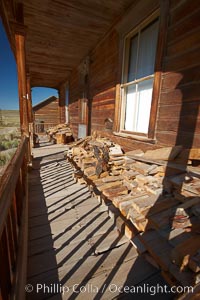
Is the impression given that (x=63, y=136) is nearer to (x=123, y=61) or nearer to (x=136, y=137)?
(x=123, y=61)

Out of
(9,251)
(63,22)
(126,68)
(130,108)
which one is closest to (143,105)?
(130,108)

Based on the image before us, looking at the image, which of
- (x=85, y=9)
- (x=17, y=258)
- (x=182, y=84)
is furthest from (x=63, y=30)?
(x=17, y=258)

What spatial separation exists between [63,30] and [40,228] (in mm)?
4575

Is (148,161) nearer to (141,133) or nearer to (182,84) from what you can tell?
(141,133)

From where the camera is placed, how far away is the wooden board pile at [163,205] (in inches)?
45.6

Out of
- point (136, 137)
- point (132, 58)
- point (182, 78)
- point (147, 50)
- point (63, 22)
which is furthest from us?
point (63, 22)

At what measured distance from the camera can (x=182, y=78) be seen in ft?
7.04

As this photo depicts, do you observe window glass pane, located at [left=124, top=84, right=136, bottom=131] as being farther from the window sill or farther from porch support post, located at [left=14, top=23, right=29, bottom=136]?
porch support post, located at [left=14, top=23, right=29, bottom=136]

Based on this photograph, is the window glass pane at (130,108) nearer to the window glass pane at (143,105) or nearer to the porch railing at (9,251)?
the window glass pane at (143,105)

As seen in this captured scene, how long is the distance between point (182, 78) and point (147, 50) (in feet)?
3.81

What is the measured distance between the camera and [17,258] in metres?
1.29

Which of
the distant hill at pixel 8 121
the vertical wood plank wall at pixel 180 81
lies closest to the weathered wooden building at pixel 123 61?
the vertical wood plank wall at pixel 180 81

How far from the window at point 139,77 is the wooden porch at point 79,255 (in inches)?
72.9

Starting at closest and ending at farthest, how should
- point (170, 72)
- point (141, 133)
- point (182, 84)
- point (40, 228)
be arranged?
point (40, 228) → point (182, 84) → point (170, 72) → point (141, 133)
